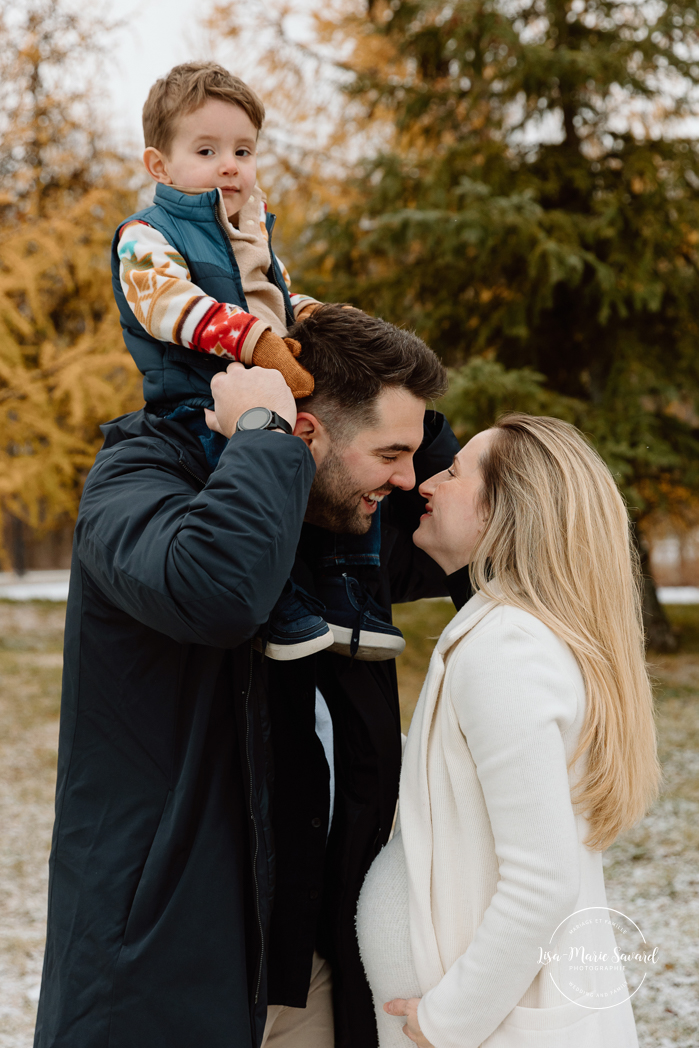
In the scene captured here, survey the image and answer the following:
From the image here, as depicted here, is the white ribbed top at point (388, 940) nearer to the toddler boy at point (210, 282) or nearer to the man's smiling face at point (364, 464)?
the toddler boy at point (210, 282)

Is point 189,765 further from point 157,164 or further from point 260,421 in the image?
point 157,164

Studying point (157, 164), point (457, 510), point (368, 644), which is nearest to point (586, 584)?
point (457, 510)

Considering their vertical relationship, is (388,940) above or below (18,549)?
above

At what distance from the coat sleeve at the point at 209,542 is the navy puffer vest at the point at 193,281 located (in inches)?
14.6

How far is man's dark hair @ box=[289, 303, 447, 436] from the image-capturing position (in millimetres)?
1769

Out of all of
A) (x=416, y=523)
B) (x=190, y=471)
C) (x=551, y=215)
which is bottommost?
(x=416, y=523)

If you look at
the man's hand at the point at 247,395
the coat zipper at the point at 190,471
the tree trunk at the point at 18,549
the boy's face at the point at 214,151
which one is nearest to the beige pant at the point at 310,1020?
the coat zipper at the point at 190,471

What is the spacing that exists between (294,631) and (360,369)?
566 millimetres

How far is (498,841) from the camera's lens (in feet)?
4.45

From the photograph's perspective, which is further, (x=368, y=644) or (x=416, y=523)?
(x=416, y=523)

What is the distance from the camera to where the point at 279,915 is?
160 centimetres

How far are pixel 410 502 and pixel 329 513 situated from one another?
0.35 metres

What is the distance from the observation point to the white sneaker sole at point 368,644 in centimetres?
173

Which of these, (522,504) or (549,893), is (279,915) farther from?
(522,504)
